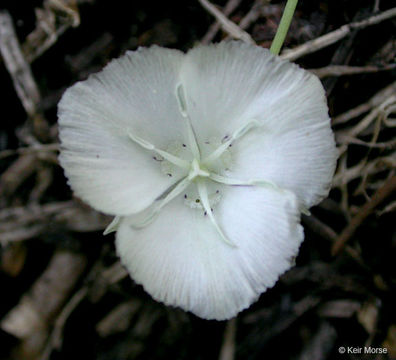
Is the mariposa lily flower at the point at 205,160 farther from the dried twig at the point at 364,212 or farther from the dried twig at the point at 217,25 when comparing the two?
the dried twig at the point at 217,25

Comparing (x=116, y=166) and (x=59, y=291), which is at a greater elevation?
(x=116, y=166)

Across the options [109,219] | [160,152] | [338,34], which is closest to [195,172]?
[160,152]

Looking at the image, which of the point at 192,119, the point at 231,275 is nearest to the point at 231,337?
the point at 231,275

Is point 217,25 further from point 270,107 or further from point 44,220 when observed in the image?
point 44,220

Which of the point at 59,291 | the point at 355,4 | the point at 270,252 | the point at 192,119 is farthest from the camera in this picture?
the point at 59,291

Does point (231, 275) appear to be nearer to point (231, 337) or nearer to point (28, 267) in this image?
point (231, 337)

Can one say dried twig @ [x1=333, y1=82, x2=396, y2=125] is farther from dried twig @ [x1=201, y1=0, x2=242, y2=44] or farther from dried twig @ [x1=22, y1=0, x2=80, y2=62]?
dried twig @ [x1=22, y1=0, x2=80, y2=62]

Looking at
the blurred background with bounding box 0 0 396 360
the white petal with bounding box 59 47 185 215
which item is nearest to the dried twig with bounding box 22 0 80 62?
the blurred background with bounding box 0 0 396 360
